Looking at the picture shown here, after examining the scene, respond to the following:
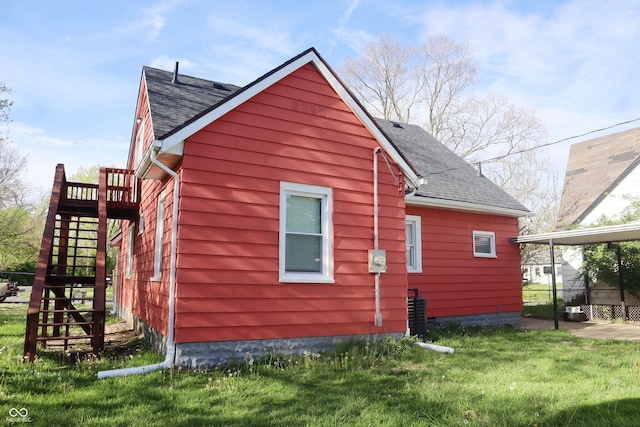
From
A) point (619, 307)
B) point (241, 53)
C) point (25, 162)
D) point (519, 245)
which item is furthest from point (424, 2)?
point (25, 162)

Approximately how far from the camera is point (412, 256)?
11.1 m

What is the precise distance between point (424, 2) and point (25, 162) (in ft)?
81.3

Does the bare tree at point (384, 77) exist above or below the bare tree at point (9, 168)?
above

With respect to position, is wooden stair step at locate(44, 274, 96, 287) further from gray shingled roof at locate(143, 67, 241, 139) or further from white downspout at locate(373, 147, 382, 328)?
white downspout at locate(373, 147, 382, 328)

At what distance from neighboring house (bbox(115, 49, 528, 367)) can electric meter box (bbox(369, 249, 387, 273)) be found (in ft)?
0.06

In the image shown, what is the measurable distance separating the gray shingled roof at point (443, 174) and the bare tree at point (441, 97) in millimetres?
11682

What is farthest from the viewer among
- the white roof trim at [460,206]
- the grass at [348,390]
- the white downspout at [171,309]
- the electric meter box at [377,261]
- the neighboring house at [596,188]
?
the neighboring house at [596,188]

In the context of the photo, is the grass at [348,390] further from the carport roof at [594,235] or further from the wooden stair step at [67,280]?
the carport roof at [594,235]

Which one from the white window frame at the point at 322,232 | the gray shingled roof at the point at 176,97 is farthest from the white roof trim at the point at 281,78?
the white window frame at the point at 322,232

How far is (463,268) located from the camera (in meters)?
11.9

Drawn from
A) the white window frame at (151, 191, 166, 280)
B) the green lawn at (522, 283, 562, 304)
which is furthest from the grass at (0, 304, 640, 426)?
the green lawn at (522, 283, 562, 304)

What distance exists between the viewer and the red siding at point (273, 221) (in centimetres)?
651

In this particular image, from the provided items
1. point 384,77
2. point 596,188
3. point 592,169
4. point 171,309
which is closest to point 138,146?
point 171,309

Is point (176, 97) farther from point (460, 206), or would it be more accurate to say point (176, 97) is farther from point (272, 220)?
point (460, 206)
